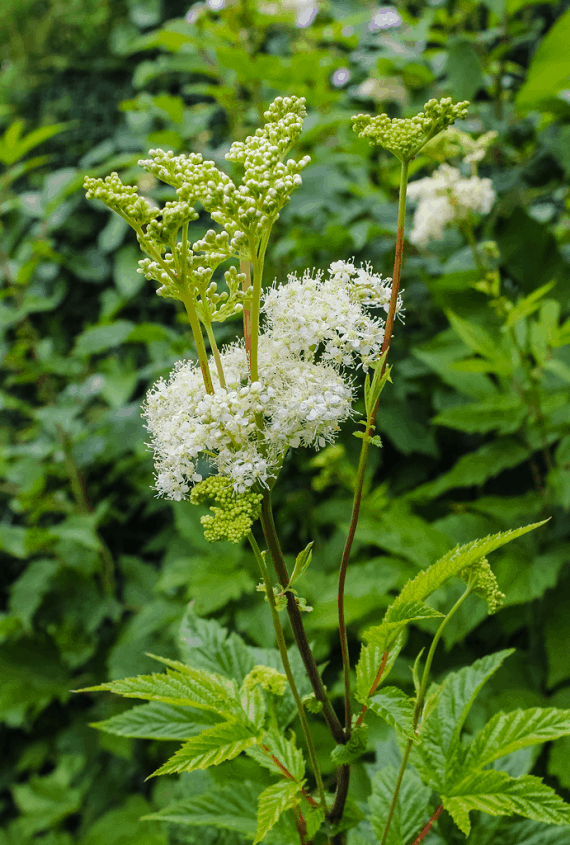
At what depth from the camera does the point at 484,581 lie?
0.74 meters

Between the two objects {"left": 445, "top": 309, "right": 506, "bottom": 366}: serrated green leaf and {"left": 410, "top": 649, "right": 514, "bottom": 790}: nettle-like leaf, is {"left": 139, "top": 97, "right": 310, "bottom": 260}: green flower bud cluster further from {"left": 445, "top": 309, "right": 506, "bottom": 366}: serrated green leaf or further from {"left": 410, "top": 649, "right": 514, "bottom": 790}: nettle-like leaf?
{"left": 445, "top": 309, "right": 506, "bottom": 366}: serrated green leaf

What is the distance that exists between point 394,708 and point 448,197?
5.10 feet

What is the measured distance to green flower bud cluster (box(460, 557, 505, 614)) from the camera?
74 centimetres

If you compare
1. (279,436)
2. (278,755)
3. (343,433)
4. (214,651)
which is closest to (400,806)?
(278,755)

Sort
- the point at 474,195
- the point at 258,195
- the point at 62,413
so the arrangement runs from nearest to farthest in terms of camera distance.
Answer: the point at 258,195 → the point at 474,195 → the point at 62,413

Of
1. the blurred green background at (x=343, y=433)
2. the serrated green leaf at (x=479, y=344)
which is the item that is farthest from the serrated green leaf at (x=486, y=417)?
the serrated green leaf at (x=479, y=344)

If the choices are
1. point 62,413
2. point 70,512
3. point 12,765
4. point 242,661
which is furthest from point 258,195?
point 12,765

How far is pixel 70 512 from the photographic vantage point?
2494 mm

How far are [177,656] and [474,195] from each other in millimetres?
1680

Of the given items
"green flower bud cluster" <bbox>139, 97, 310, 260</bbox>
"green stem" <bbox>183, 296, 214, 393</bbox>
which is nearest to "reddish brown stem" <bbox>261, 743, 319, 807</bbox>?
"green stem" <bbox>183, 296, 214, 393</bbox>

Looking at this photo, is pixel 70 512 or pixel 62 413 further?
pixel 70 512

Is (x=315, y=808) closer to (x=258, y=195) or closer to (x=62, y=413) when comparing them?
(x=258, y=195)

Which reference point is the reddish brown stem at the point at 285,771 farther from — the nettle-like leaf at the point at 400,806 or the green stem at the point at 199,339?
the green stem at the point at 199,339

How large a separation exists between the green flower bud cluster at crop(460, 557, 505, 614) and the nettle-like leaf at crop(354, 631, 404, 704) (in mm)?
113
